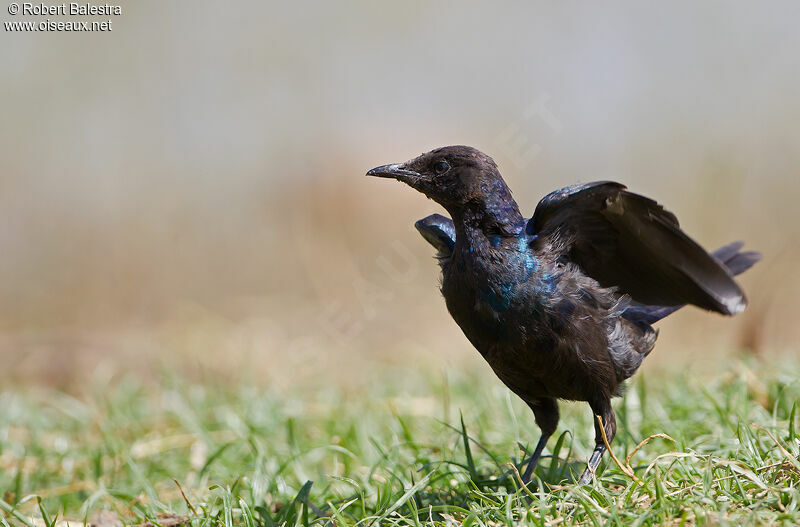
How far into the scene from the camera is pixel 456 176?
3.48 metres

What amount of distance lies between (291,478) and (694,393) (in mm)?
2413

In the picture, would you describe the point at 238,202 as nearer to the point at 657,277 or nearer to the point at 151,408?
the point at 151,408

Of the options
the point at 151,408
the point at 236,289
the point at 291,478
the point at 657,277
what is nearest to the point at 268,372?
the point at 151,408

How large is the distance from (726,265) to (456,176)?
1.61 m

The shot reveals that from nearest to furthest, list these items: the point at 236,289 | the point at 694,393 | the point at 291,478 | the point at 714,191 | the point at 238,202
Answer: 1. the point at 291,478
2. the point at 694,393
3. the point at 714,191
4. the point at 236,289
5. the point at 238,202

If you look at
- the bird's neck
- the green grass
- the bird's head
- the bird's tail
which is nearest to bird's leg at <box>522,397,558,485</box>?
the green grass

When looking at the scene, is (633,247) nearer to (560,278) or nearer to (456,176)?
(560,278)

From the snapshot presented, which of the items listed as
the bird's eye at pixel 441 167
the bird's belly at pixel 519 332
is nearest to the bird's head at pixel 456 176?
the bird's eye at pixel 441 167

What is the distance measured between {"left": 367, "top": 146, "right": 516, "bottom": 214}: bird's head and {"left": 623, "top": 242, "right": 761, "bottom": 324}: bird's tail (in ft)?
2.98

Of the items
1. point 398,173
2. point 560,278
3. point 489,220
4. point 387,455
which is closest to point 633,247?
point 560,278

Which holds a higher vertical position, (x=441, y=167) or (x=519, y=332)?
(x=441, y=167)

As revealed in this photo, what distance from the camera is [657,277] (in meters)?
3.68

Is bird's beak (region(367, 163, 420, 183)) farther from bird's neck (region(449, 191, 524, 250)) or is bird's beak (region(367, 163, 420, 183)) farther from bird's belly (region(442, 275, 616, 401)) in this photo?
bird's belly (region(442, 275, 616, 401))

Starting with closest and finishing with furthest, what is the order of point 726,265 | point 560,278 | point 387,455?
point 560,278
point 387,455
point 726,265
